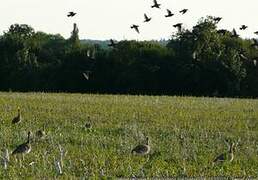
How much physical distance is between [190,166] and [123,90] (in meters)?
59.5

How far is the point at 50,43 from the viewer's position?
104 meters

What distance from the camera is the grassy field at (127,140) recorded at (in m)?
15.7

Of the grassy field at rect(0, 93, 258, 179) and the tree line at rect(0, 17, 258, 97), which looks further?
the tree line at rect(0, 17, 258, 97)

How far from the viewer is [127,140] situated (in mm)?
20594

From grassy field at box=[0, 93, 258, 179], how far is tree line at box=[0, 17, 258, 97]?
3905 cm

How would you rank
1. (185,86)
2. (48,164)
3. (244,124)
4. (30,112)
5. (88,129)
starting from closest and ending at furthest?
(48,164)
(88,129)
(244,124)
(30,112)
(185,86)

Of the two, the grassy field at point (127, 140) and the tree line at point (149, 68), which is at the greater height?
the tree line at point (149, 68)

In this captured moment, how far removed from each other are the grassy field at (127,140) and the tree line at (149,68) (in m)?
39.1

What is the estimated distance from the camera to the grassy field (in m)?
15.7

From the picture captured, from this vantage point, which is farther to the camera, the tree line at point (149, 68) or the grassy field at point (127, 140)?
the tree line at point (149, 68)

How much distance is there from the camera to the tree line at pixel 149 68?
2933 inches

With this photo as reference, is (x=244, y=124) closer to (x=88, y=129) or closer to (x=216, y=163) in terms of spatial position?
(x=88, y=129)

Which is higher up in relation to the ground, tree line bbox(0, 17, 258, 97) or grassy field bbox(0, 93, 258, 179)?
tree line bbox(0, 17, 258, 97)

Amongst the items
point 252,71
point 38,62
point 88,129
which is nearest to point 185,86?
point 252,71
